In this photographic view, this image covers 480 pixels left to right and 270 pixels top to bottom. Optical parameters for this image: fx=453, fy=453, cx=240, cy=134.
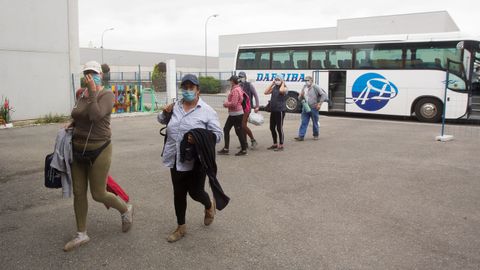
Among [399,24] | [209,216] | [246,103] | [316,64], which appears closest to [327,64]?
[316,64]

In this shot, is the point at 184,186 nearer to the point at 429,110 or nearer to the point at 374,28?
the point at 429,110

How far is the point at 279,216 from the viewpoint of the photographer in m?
5.17

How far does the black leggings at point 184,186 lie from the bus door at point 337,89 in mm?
14083

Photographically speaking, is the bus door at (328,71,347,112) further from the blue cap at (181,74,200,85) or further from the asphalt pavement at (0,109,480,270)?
the blue cap at (181,74,200,85)

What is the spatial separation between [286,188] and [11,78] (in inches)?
436

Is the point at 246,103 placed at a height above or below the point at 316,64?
below

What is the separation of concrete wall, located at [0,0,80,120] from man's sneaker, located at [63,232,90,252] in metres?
11.3

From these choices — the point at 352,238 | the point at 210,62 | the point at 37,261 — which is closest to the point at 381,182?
the point at 352,238

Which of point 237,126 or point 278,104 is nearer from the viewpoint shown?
point 237,126

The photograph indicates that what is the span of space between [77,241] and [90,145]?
36.1 inches

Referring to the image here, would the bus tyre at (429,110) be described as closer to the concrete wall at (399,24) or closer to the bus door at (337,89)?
the bus door at (337,89)

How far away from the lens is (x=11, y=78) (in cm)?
1398

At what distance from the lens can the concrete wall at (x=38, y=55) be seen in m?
13.9

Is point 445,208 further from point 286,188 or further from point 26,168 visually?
point 26,168
